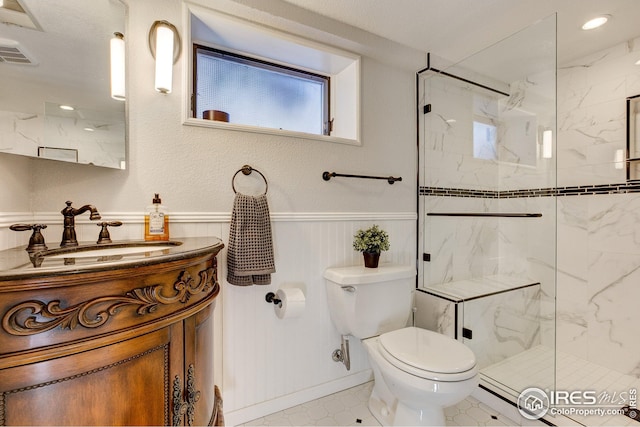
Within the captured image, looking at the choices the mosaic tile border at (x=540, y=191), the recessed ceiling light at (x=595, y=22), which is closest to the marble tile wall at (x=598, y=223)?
the mosaic tile border at (x=540, y=191)

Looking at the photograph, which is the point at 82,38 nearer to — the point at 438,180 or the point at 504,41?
the point at 438,180

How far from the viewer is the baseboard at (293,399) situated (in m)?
1.52

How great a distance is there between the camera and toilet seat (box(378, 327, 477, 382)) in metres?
1.22

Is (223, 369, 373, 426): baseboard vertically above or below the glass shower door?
below

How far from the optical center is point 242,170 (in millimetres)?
1501

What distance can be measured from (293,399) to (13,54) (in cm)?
193

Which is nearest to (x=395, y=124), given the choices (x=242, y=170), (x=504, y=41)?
(x=504, y=41)

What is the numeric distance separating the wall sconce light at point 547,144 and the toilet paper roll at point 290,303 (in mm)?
1806

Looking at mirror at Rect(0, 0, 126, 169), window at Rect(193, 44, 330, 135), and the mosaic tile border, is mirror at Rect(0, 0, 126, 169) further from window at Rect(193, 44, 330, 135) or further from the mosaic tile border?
the mosaic tile border

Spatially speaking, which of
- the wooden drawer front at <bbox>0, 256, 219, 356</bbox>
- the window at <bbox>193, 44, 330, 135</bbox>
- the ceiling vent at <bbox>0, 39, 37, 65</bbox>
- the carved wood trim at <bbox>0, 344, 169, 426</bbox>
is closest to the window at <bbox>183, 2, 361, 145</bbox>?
the window at <bbox>193, 44, 330, 135</bbox>

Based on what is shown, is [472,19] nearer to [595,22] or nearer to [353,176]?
[595,22]

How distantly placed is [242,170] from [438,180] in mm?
1442

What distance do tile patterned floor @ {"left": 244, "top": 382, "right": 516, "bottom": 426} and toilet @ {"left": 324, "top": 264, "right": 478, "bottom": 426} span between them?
0.10 meters

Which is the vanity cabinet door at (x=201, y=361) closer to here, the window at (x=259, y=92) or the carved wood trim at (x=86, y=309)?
the carved wood trim at (x=86, y=309)
